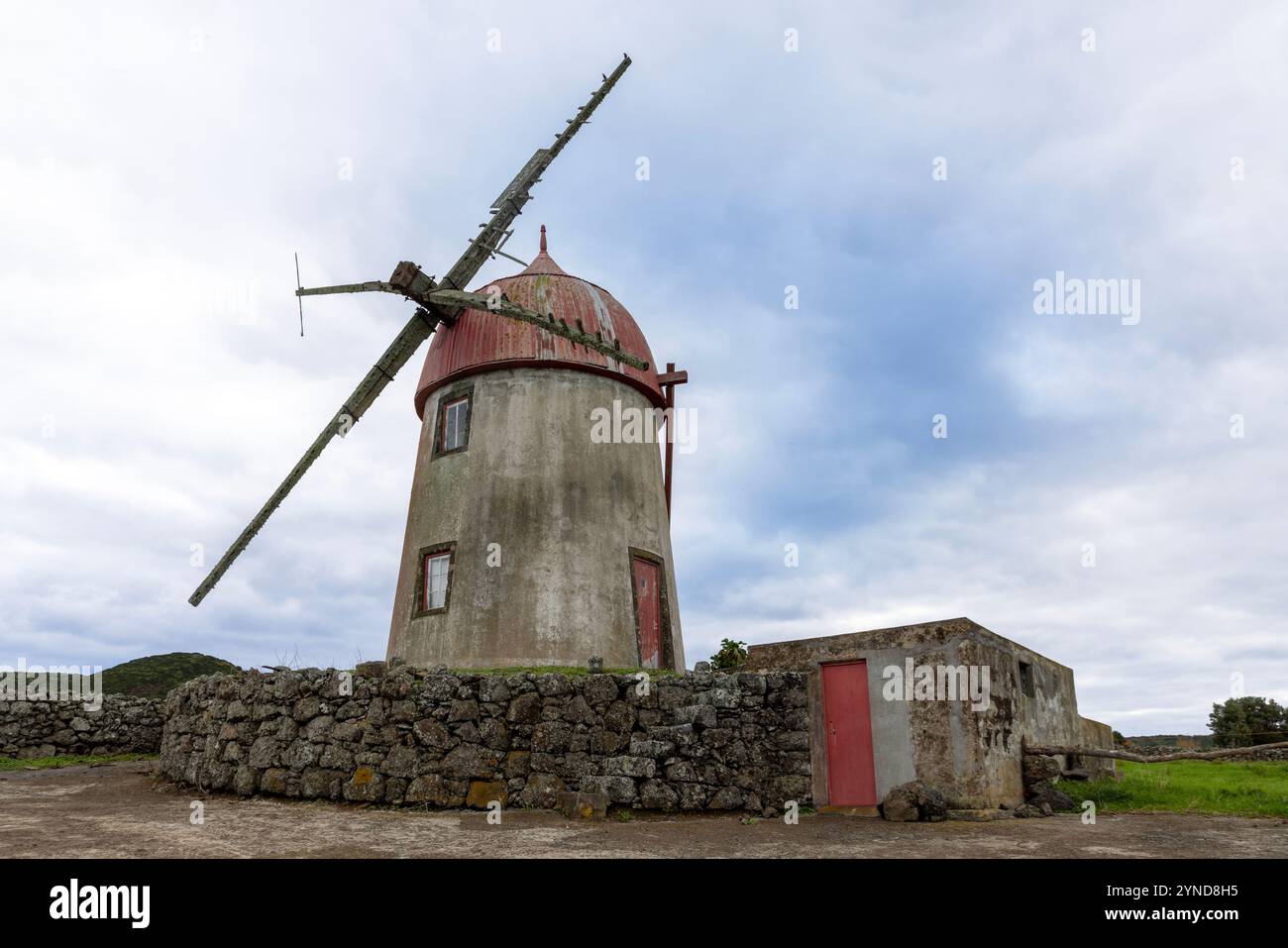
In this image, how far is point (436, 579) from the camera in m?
15.9

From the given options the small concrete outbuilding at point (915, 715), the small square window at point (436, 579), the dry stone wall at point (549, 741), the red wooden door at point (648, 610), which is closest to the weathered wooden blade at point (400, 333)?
the small square window at point (436, 579)

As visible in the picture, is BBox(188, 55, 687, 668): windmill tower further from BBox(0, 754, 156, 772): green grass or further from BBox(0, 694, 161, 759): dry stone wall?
BBox(0, 754, 156, 772): green grass

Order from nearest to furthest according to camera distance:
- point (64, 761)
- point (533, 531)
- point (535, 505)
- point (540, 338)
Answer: point (533, 531) < point (535, 505) < point (540, 338) < point (64, 761)

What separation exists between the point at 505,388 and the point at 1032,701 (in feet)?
33.7

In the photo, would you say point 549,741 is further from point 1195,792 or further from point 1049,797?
point 1195,792

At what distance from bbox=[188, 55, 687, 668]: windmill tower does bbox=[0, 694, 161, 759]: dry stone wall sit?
15.2 feet

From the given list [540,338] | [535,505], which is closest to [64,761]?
[535,505]

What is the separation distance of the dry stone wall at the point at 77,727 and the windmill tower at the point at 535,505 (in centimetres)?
682

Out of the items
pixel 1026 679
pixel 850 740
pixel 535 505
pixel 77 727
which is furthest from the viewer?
pixel 77 727

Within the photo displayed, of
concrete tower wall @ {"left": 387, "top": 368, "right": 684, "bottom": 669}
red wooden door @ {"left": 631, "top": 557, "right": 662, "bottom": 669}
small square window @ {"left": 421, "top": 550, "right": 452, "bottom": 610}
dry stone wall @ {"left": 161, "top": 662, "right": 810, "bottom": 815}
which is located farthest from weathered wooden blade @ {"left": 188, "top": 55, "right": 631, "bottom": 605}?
dry stone wall @ {"left": 161, "top": 662, "right": 810, "bottom": 815}

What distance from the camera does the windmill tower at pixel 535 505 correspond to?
49.4ft

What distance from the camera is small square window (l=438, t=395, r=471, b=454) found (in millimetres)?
16766

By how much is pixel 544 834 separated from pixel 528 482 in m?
7.59

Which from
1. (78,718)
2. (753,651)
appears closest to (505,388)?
(753,651)
